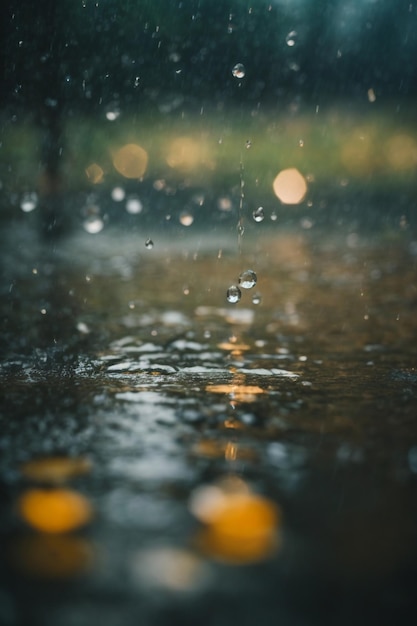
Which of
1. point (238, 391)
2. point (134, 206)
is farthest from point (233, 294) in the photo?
point (134, 206)

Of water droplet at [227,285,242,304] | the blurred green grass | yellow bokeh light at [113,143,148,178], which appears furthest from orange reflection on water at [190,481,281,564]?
yellow bokeh light at [113,143,148,178]

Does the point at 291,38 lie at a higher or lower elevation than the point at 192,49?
higher

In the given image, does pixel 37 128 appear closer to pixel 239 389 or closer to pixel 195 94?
pixel 195 94

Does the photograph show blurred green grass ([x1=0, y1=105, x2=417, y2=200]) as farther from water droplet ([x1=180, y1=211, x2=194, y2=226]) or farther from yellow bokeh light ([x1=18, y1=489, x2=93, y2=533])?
yellow bokeh light ([x1=18, y1=489, x2=93, y2=533])

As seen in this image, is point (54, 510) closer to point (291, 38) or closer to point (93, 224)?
point (93, 224)

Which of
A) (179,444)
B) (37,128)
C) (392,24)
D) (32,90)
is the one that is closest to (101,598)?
(179,444)

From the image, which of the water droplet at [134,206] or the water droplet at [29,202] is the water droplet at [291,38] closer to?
the water droplet at [134,206]
